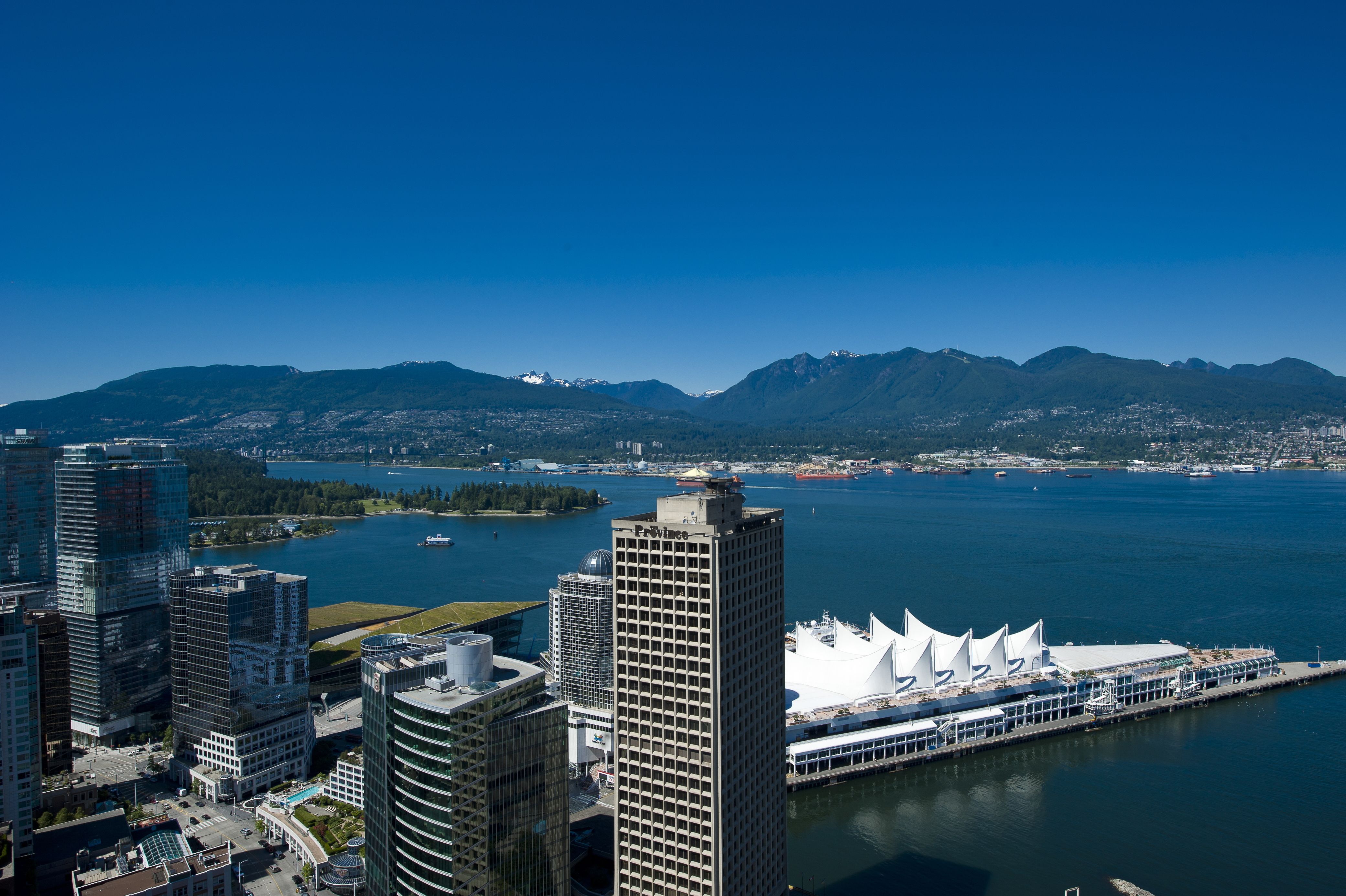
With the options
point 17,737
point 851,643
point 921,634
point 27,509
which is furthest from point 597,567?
point 27,509

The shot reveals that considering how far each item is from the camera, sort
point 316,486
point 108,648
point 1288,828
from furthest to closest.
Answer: point 316,486 → point 108,648 → point 1288,828

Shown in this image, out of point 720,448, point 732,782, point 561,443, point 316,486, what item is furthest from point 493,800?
point 561,443

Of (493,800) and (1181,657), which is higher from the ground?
(493,800)

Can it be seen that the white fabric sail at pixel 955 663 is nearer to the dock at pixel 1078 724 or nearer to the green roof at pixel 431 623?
the dock at pixel 1078 724

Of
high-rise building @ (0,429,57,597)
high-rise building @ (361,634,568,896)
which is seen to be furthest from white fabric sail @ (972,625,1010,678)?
high-rise building @ (0,429,57,597)

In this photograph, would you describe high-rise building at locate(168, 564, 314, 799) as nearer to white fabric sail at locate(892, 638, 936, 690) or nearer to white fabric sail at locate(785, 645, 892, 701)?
white fabric sail at locate(785, 645, 892, 701)

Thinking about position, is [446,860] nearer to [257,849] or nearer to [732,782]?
[732,782]
